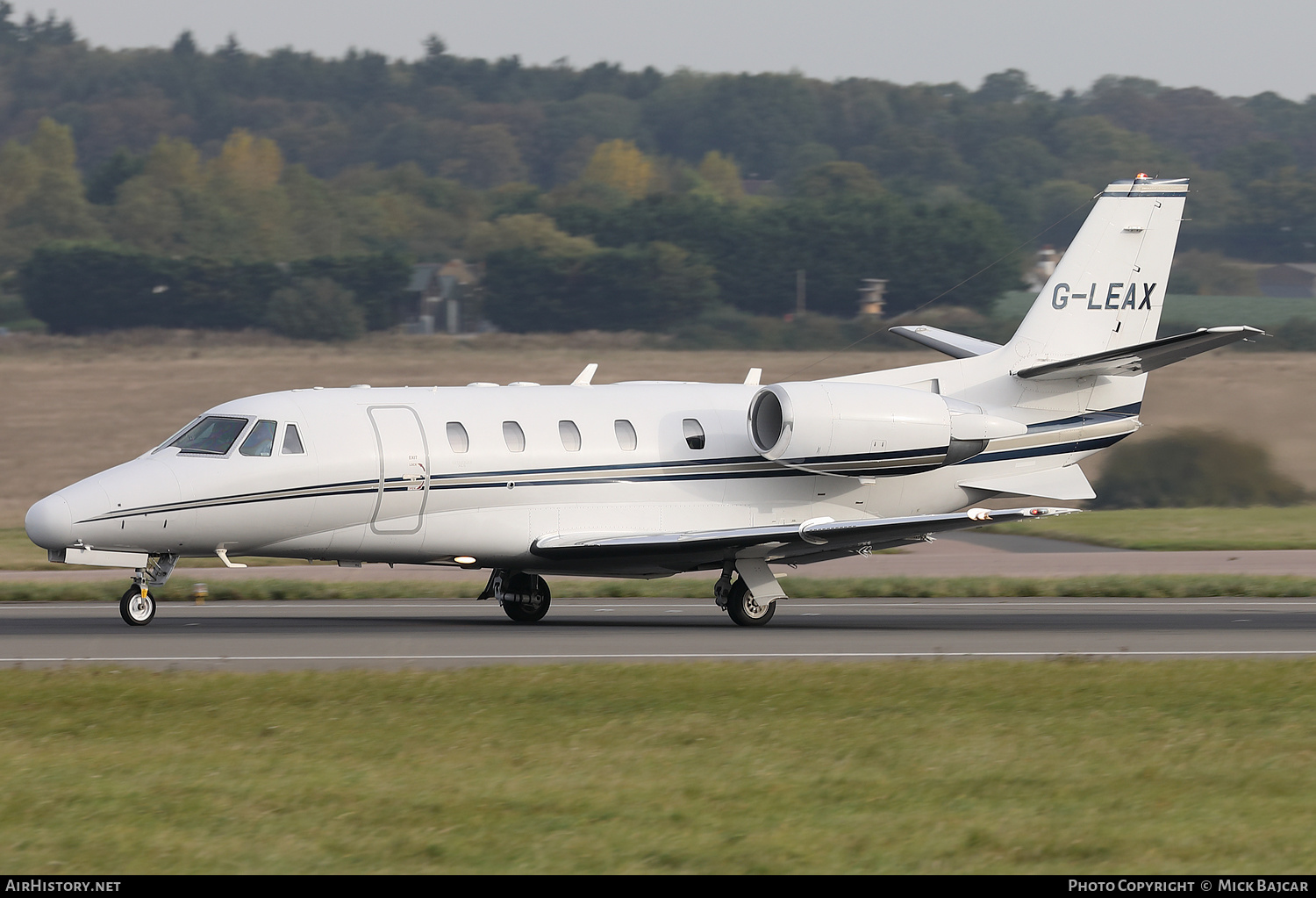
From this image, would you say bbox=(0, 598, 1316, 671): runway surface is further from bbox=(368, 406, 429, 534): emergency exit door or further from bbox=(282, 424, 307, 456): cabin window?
bbox=(282, 424, 307, 456): cabin window

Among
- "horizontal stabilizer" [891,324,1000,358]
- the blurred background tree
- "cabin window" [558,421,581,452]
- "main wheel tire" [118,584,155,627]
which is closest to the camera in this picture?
"main wheel tire" [118,584,155,627]

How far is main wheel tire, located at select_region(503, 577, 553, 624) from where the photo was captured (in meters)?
22.9

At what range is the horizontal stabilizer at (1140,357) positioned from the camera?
846 inches

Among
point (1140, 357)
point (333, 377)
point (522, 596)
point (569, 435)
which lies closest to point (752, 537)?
point (569, 435)

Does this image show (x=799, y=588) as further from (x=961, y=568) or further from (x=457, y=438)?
(x=457, y=438)

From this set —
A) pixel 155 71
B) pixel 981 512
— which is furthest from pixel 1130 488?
pixel 155 71

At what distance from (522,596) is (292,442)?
411cm

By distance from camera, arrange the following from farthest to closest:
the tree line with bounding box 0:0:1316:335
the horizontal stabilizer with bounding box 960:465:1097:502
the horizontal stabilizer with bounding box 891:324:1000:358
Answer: the tree line with bounding box 0:0:1316:335, the horizontal stabilizer with bounding box 891:324:1000:358, the horizontal stabilizer with bounding box 960:465:1097:502

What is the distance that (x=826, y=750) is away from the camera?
1165cm

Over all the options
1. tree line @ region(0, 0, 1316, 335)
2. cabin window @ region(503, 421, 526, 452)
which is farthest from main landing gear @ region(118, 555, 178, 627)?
tree line @ region(0, 0, 1316, 335)

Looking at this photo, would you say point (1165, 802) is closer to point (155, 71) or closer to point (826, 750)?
point (826, 750)

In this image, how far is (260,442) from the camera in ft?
68.0

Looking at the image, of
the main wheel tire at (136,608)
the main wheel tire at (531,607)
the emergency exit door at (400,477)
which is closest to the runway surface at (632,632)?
the main wheel tire at (136,608)

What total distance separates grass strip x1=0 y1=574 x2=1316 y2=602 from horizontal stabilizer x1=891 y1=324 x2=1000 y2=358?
4.20 meters
